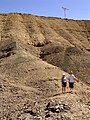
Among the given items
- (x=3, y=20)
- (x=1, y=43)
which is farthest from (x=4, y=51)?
(x=3, y=20)

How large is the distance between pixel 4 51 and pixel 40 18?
53.6 feet

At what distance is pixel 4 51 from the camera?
3256cm

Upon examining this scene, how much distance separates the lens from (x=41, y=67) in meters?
24.8

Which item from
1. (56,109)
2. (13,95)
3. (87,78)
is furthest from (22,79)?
(56,109)

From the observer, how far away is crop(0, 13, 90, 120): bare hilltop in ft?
49.6

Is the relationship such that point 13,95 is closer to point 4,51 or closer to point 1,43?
point 4,51

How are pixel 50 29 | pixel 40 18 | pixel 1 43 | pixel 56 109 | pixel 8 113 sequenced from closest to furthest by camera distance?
pixel 56 109, pixel 8 113, pixel 1 43, pixel 50 29, pixel 40 18

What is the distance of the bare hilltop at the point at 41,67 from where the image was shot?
49.6ft

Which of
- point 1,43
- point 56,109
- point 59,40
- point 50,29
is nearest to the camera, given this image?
point 56,109

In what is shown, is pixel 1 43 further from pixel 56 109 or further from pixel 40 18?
pixel 56 109

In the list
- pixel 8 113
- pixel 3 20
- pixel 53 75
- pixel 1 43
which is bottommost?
pixel 8 113

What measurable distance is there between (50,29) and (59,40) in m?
4.83

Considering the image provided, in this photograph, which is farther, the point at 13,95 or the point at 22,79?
the point at 22,79

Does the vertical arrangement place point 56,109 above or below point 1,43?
Answer: below
